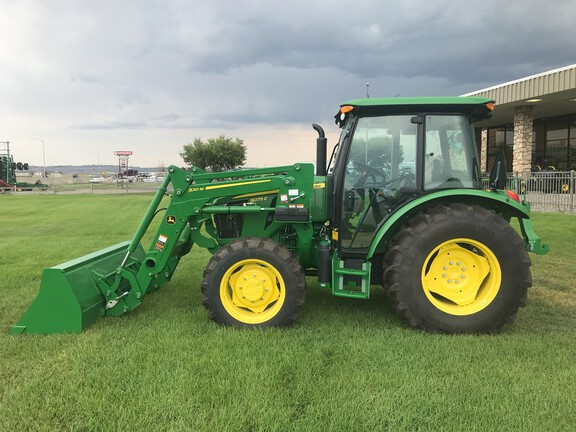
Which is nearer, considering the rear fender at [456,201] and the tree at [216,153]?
the rear fender at [456,201]

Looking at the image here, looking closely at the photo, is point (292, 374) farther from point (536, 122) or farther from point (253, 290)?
point (536, 122)

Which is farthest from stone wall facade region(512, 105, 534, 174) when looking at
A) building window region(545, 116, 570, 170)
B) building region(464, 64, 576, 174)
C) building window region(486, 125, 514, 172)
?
building window region(486, 125, 514, 172)

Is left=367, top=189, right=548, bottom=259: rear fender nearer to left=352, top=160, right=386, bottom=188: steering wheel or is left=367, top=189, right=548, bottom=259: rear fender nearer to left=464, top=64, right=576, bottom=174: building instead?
left=352, top=160, right=386, bottom=188: steering wheel

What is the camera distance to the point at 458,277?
13.1 ft

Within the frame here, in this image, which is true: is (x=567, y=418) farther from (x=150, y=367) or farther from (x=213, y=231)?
(x=213, y=231)

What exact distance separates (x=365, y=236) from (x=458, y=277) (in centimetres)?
92

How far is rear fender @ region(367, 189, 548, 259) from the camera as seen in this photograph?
3.91m

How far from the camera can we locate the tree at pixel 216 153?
44.8 m

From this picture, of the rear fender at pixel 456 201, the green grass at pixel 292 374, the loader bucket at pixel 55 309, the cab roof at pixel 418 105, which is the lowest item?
the green grass at pixel 292 374

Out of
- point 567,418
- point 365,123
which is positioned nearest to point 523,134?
point 365,123

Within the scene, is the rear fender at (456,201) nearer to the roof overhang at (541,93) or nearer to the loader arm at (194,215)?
the loader arm at (194,215)

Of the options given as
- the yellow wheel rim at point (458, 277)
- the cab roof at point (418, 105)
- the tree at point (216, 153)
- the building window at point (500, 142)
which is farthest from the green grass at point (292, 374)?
the tree at point (216, 153)

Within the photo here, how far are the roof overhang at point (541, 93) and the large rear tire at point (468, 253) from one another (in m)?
12.1

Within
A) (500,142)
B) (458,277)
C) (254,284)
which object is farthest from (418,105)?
(500,142)
